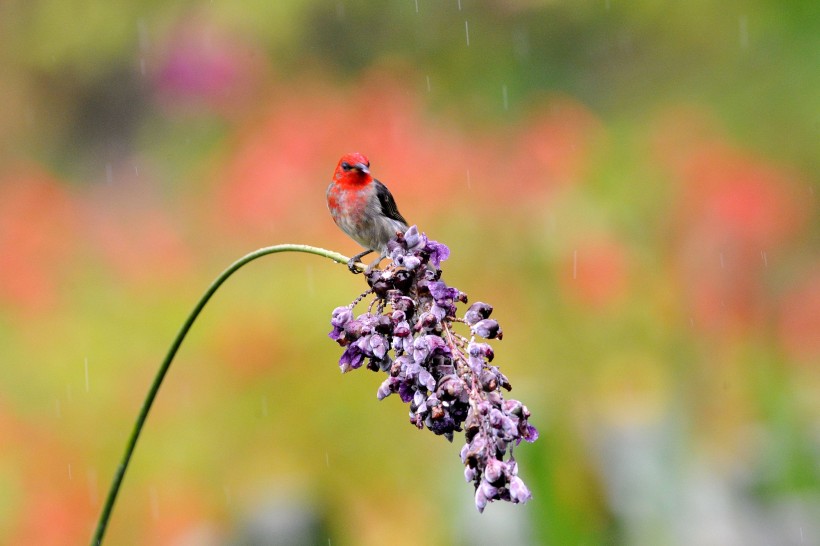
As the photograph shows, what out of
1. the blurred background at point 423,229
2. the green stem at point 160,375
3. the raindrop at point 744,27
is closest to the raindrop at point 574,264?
the blurred background at point 423,229

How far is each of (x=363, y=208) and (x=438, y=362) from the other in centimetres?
78

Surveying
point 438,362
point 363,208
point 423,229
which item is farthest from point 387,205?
point 423,229

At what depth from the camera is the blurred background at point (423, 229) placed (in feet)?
13.2

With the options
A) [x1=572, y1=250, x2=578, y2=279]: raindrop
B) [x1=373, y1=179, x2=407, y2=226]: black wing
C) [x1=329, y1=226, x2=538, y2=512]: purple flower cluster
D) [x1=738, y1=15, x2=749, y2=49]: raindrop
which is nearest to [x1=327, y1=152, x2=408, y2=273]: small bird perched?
[x1=373, y1=179, x2=407, y2=226]: black wing

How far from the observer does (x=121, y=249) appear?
5.50 m

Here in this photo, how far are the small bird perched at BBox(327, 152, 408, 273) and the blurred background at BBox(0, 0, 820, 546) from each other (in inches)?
54.0

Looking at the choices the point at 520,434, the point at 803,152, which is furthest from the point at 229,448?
the point at 520,434

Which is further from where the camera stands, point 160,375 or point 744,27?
point 744,27

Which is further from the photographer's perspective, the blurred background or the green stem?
the blurred background

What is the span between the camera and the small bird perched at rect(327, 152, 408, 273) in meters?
1.70

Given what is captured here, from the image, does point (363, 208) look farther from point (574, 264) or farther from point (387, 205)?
→ point (574, 264)

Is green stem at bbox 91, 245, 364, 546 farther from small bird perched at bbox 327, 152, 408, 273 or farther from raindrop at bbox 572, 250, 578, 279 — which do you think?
raindrop at bbox 572, 250, 578, 279

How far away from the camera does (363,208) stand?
1724mm

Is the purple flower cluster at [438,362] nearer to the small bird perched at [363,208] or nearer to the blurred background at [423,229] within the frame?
the small bird perched at [363,208]
